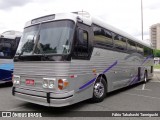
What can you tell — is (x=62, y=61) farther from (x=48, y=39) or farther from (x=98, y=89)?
(x=98, y=89)

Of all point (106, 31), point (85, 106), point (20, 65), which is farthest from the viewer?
point (106, 31)

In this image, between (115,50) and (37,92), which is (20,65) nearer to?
(37,92)

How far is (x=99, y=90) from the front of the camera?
23.5ft

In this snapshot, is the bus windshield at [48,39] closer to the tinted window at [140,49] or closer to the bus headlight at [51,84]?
the bus headlight at [51,84]

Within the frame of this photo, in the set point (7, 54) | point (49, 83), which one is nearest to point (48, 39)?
point (49, 83)

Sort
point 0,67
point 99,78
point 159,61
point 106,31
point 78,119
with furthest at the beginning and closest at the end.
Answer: point 159,61 < point 0,67 < point 106,31 < point 99,78 < point 78,119

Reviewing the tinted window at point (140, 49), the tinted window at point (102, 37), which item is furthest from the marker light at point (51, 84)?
the tinted window at point (140, 49)

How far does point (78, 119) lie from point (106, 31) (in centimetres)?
396

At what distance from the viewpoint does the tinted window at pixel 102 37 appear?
276 inches

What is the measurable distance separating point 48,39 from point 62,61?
934 millimetres

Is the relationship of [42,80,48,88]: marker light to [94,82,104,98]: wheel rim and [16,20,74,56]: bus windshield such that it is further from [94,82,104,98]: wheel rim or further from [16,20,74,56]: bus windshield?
[94,82,104,98]: wheel rim

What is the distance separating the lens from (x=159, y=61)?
176ft

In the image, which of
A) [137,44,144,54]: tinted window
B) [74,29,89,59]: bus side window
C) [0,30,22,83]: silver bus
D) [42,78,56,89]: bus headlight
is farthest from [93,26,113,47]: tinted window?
[0,30,22,83]: silver bus

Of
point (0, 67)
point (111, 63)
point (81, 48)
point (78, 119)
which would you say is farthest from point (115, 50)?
point (0, 67)
